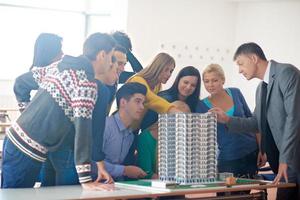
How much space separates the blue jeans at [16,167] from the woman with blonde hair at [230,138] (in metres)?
1.68

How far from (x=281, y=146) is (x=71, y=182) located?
1642mm

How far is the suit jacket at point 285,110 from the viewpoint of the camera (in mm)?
4273

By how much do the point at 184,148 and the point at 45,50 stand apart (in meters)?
1.21

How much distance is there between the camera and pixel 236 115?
15.4 ft

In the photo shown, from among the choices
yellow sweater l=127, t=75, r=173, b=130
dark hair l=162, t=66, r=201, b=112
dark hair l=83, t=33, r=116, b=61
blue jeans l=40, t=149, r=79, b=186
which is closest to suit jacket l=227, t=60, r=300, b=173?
dark hair l=162, t=66, r=201, b=112

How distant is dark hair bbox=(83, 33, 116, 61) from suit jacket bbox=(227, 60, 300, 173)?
143 cm

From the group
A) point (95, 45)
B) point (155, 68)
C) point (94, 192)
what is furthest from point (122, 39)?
point (94, 192)

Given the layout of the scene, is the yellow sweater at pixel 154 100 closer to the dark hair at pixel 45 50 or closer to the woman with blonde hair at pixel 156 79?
the woman with blonde hair at pixel 156 79

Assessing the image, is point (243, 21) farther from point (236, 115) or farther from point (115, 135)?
point (115, 135)

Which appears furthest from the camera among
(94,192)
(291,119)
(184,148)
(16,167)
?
(291,119)

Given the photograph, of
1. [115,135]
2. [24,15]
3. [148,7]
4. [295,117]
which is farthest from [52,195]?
[24,15]

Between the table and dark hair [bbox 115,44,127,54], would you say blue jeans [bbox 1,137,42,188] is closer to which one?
the table

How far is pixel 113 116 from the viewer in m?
4.10

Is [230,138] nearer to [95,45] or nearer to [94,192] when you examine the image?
[95,45]
